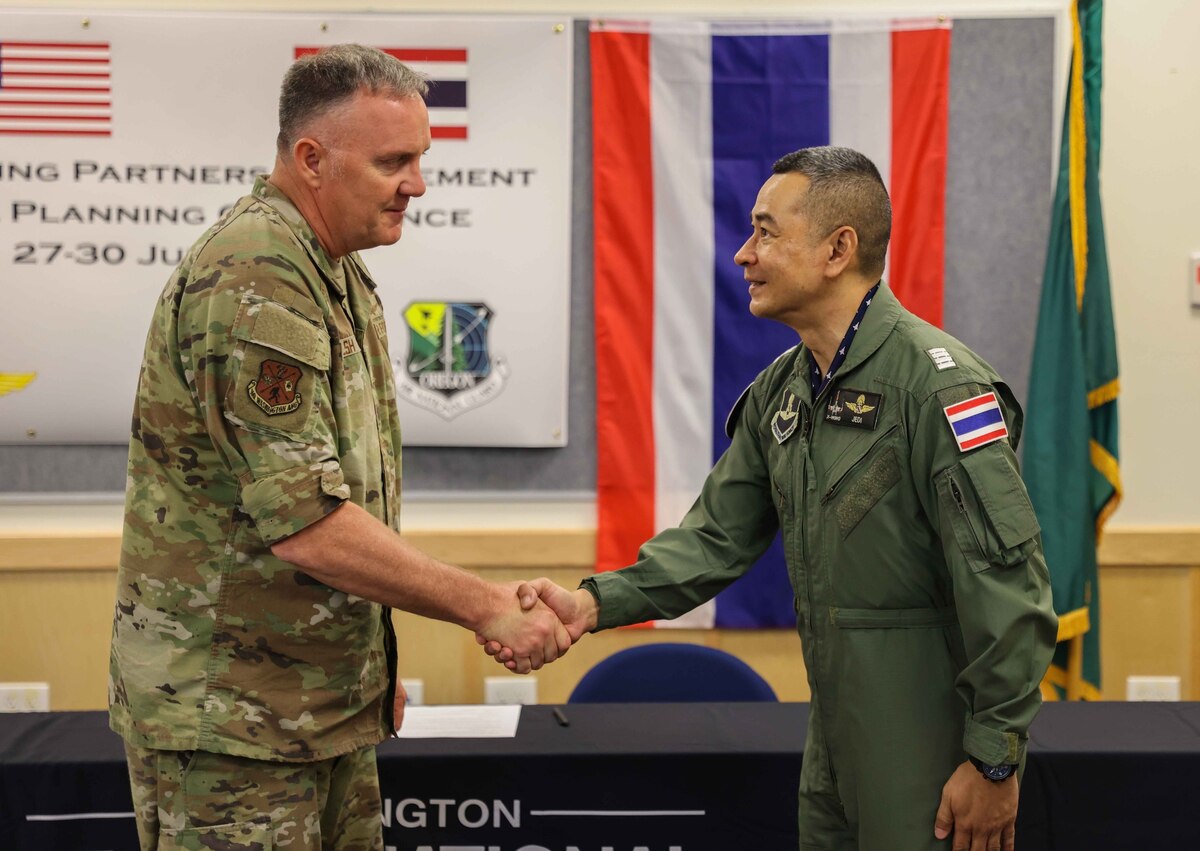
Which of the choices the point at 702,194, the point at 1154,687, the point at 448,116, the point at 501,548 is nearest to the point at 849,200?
the point at 702,194

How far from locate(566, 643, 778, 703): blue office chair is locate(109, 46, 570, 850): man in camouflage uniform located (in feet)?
3.50

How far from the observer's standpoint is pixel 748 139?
128 inches

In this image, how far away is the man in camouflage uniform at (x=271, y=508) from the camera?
5.06ft

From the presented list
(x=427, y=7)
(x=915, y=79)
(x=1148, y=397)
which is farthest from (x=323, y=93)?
(x=1148, y=397)

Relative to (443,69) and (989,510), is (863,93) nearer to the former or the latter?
(443,69)

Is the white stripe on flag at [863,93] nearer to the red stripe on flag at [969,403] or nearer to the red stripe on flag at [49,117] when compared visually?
the red stripe on flag at [969,403]

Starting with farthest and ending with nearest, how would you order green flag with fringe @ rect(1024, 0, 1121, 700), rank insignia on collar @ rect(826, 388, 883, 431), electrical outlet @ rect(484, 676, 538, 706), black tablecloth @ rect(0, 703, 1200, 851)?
electrical outlet @ rect(484, 676, 538, 706), green flag with fringe @ rect(1024, 0, 1121, 700), black tablecloth @ rect(0, 703, 1200, 851), rank insignia on collar @ rect(826, 388, 883, 431)

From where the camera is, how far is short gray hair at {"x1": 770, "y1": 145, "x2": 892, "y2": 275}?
184 cm

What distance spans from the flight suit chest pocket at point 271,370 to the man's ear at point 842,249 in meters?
0.85

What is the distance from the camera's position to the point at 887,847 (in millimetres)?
1656

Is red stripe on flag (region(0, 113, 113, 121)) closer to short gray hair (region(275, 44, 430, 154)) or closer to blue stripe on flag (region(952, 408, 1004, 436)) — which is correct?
short gray hair (region(275, 44, 430, 154))

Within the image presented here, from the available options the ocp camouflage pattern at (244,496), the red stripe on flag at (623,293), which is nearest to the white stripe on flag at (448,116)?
the red stripe on flag at (623,293)

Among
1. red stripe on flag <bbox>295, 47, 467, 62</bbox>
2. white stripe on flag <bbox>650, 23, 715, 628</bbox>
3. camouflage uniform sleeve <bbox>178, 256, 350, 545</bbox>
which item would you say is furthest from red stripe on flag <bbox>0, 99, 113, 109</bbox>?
camouflage uniform sleeve <bbox>178, 256, 350, 545</bbox>

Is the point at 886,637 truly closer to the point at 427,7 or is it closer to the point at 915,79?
the point at 915,79
